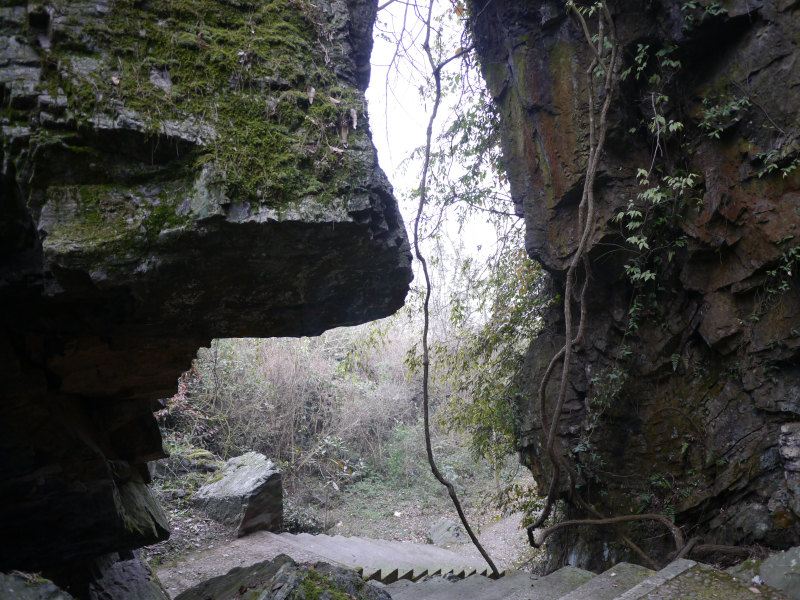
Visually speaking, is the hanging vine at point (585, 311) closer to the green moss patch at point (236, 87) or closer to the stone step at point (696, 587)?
the stone step at point (696, 587)

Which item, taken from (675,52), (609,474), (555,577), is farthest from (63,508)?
(675,52)

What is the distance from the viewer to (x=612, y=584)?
106 inches

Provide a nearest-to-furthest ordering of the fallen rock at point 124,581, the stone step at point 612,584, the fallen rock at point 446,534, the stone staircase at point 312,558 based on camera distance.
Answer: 1. the stone step at point 612,584
2. the fallen rock at point 124,581
3. the stone staircase at point 312,558
4. the fallen rock at point 446,534

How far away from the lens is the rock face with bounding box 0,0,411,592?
1.90 meters

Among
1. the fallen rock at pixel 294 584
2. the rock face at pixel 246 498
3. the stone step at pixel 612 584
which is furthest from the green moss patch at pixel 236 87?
the rock face at pixel 246 498

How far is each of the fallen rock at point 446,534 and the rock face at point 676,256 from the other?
5.25 meters

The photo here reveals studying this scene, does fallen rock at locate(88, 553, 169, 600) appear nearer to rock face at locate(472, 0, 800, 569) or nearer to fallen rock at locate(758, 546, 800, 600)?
rock face at locate(472, 0, 800, 569)

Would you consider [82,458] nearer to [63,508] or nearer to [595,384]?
[63,508]

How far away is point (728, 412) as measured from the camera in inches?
132

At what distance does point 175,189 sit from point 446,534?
8.81m

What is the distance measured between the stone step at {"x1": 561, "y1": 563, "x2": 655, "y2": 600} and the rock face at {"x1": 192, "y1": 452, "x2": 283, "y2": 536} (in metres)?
4.64

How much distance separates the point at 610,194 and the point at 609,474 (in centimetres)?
198

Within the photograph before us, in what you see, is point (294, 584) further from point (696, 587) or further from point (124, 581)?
point (124, 581)

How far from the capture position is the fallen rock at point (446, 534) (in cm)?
930
